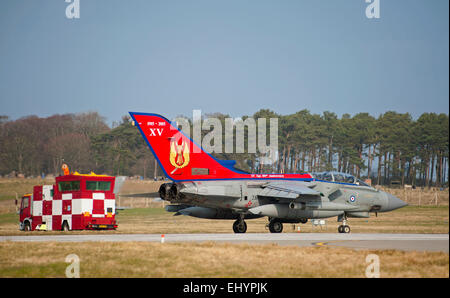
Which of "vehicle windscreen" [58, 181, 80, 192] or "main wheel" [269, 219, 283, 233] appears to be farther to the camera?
"vehicle windscreen" [58, 181, 80, 192]

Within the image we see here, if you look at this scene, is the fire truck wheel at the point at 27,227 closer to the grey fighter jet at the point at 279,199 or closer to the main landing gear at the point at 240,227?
the grey fighter jet at the point at 279,199

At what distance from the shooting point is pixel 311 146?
8919 centimetres

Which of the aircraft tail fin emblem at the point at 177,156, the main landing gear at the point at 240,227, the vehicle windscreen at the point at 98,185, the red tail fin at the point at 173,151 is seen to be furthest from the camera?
the vehicle windscreen at the point at 98,185

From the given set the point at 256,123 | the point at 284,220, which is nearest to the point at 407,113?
the point at 256,123

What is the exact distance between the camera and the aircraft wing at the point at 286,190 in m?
26.8

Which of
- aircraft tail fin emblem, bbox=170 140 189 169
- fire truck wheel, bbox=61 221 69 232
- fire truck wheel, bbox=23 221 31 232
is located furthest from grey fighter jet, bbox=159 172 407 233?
fire truck wheel, bbox=23 221 31 232

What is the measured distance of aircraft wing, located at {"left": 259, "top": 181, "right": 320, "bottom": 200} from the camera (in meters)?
26.8

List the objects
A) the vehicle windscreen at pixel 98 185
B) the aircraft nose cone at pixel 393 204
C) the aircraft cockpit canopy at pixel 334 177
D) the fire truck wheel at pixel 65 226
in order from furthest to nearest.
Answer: the fire truck wheel at pixel 65 226, the vehicle windscreen at pixel 98 185, the aircraft nose cone at pixel 393 204, the aircraft cockpit canopy at pixel 334 177

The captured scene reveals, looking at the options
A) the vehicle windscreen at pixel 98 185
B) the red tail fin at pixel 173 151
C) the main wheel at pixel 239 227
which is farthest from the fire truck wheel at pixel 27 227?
the main wheel at pixel 239 227

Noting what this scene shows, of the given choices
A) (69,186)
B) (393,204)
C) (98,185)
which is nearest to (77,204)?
(69,186)

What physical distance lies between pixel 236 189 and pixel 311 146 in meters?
62.8

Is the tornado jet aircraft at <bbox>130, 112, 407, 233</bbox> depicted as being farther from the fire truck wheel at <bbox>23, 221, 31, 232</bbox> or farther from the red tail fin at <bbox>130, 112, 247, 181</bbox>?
the fire truck wheel at <bbox>23, 221, 31, 232</bbox>

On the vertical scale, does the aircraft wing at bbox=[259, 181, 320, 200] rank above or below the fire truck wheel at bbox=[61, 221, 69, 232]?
above
